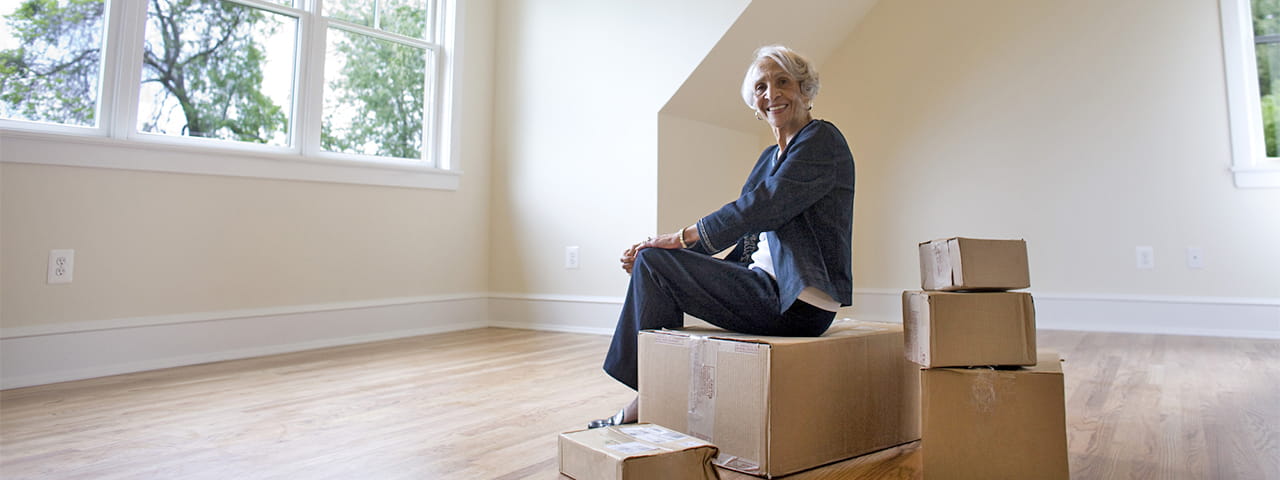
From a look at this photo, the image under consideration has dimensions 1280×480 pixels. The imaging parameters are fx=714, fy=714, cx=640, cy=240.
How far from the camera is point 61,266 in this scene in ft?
7.63

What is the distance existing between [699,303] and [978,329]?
54 cm

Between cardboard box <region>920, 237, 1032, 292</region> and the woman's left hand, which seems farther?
the woman's left hand

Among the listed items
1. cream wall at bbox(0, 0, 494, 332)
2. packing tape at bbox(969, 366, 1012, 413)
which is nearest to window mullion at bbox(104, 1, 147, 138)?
cream wall at bbox(0, 0, 494, 332)

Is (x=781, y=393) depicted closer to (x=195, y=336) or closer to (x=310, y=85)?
(x=195, y=336)

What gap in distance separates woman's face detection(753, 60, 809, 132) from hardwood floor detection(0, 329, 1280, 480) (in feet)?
2.40

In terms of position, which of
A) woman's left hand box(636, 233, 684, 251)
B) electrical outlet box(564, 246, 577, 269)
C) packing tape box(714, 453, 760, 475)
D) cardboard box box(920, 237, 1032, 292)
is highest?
electrical outlet box(564, 246, 577, 269)

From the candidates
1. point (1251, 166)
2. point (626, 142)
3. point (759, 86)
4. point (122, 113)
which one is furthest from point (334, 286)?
point (1251, 166)

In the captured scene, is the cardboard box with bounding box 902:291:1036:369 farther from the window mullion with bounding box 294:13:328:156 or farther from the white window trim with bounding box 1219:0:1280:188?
the white window trim with bounding box 1219:0:1280:188

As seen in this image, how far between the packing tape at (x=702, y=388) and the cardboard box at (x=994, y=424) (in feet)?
1.27

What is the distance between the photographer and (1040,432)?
1.24 meters

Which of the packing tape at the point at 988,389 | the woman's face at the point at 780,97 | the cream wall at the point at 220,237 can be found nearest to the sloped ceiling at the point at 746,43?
the cream wall at the point at 220,237

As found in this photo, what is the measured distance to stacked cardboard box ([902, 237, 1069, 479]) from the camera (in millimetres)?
1246

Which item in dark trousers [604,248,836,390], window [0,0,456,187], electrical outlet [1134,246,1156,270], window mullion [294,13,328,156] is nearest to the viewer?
dark trousers [604,248,836,390]

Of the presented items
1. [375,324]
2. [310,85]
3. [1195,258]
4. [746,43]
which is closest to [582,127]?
[746,43]
